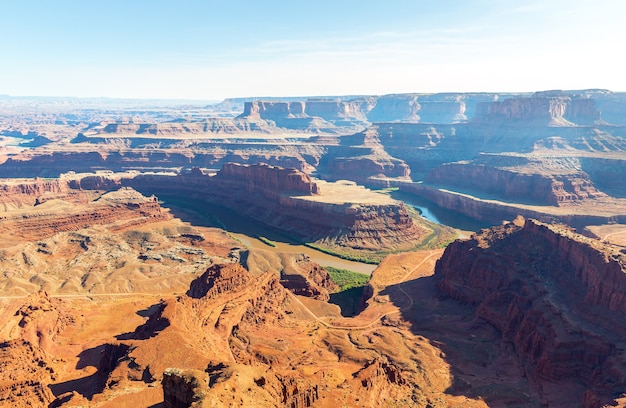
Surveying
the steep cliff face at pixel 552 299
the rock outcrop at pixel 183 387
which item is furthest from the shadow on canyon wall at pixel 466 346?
the rock outcrop at pixel 183 387

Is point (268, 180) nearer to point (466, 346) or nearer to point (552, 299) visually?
point (466, 346)

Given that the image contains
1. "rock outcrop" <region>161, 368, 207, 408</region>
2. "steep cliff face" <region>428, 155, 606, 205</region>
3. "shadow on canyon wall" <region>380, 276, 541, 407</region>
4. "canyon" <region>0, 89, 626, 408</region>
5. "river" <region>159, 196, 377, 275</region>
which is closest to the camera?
"rock outcrop" <region>161, 368, 207, 408</region>

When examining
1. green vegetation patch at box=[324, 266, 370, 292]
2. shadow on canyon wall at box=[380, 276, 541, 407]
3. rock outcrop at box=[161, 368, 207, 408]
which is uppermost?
rock outcrop at box=[161, 368, 207, 408]

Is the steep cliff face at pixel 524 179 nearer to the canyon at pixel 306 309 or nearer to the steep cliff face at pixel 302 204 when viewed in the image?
the canyon at pixel 306 309

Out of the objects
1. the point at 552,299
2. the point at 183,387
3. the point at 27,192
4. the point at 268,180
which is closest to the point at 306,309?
the point at 552,299

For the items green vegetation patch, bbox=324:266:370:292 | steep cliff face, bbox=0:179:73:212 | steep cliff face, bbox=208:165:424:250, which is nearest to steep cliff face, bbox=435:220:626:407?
green vegetation patch, bbox=324:266:370:292

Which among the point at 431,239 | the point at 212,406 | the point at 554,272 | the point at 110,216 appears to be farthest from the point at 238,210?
the point at 212,406

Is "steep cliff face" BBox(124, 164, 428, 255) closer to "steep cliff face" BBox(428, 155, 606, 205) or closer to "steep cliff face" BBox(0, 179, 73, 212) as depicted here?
"steep cliff face" BBox(0, 179, 73, 212)
